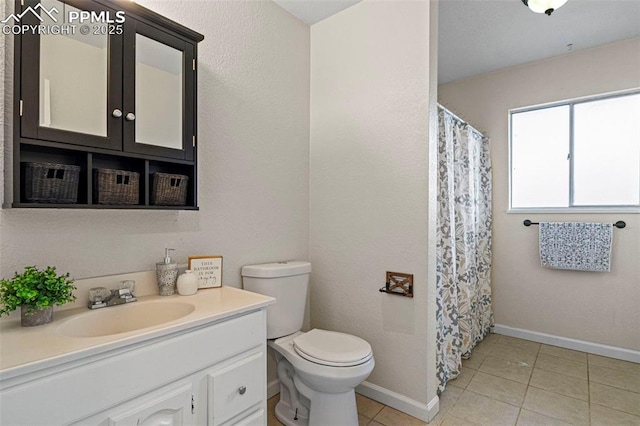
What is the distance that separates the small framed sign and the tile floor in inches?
35.0

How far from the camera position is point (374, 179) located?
2043 millimetres

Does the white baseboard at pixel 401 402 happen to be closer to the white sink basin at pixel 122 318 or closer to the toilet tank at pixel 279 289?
the toilet tank at pixel 279 289

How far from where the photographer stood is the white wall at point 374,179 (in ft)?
6.09

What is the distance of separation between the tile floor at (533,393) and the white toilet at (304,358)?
8.6 inches

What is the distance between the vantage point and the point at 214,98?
1.75 metres

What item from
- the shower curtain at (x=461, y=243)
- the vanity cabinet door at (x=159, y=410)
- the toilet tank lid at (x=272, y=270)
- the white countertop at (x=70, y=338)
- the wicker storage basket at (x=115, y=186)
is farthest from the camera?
the shower curtain at (x=461, y=243)

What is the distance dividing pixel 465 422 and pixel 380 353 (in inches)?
22.3

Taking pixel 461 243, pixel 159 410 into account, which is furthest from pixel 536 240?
pixel 159 410

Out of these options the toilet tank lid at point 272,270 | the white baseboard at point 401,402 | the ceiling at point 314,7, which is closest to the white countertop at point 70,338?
the toilet tank lid at point 272,270

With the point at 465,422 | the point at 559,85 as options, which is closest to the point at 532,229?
the point at 559,85

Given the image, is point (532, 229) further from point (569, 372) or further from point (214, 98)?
point (214, 98)

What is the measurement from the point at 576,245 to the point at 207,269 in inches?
115

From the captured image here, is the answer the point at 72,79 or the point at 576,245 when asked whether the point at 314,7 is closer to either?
the point at 72,79

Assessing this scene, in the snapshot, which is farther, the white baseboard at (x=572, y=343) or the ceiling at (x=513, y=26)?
the white baseboard at (x=572, y=343)
